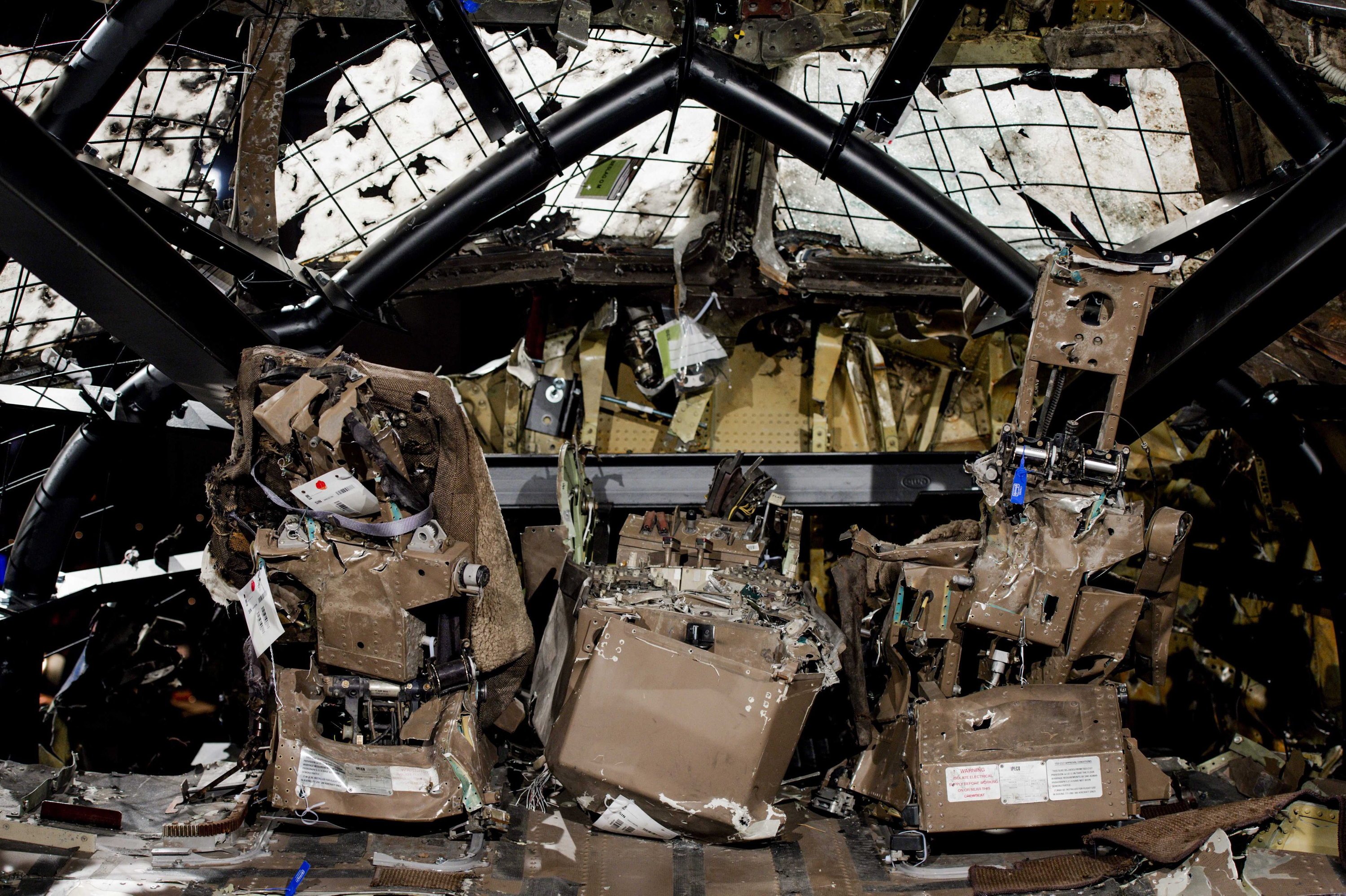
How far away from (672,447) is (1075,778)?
2.78 meters

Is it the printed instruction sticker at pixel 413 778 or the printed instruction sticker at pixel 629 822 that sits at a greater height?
the printed instruction sticker at pixel 413 778

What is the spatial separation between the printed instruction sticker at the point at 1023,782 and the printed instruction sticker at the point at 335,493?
2102mm

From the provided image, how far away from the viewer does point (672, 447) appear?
5.07m

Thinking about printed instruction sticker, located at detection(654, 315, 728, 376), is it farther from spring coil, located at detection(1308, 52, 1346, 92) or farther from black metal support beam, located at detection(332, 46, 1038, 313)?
spring coil, located at detection(1308, 52, 1346, 92)

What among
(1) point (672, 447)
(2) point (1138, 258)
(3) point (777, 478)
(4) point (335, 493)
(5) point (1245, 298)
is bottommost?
(4) point (335, 493)

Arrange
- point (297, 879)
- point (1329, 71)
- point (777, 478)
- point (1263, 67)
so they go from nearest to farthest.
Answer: point (297, 879), point (1263, 67), point (1329, 71), point (777, 478)

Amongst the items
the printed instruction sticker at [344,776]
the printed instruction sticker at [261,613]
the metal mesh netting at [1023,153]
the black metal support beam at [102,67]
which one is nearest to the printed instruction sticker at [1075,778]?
the printed instruction sticker at [344,776]

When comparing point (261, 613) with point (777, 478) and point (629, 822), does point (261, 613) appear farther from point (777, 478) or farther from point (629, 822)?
point (777, 478)

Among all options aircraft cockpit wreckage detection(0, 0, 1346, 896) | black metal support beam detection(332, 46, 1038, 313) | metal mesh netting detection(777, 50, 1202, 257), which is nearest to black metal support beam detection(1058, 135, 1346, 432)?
aircraft cockpit wreckage detection(0, 0, 1346, 896)

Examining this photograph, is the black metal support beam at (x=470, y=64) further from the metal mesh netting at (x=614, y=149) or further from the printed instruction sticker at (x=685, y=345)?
the printed instruction sticker at (x=685, y=345)

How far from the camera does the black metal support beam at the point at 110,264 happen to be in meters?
2.53

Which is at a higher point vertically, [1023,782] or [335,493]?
[335,493]

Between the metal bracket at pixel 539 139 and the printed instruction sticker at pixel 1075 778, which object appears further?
the metal bracket at pixel 539 139

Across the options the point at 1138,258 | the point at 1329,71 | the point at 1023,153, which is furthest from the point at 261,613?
the point at 1329,71
